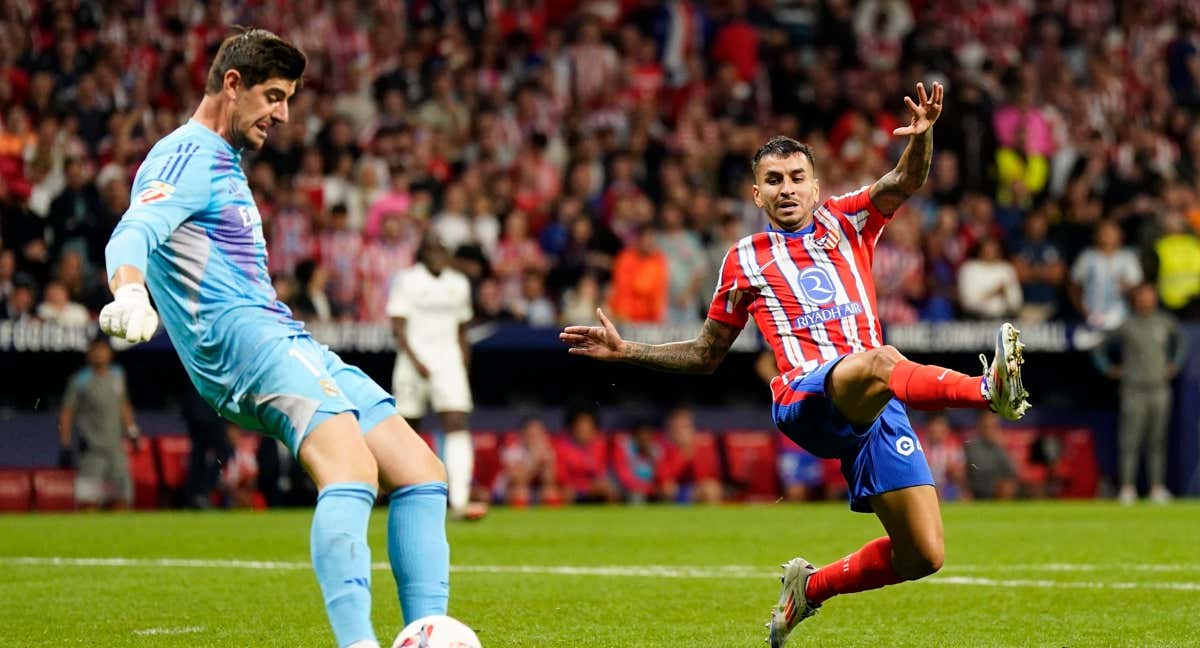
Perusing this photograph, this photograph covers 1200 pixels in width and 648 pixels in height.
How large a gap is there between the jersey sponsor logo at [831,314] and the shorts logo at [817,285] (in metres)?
0.04

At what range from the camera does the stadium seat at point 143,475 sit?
17.4 meters

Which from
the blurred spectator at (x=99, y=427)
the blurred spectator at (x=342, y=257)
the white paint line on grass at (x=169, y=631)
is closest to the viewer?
the white paint line on grass at (x=169, y=631)

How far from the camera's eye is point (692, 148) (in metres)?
19.8

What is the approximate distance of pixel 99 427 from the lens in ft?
53.9

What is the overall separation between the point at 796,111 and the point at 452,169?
175 inches

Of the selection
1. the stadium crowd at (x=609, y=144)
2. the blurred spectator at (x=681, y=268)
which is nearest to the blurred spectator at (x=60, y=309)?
the stadium crowd at (x=609, y=144)

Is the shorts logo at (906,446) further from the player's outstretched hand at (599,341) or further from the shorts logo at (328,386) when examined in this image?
the shorts logo at (328,386)

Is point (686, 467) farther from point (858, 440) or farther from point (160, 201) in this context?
point (160, 201)

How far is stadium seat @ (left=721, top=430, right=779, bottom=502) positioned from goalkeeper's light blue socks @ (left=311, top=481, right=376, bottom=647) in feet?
44.0

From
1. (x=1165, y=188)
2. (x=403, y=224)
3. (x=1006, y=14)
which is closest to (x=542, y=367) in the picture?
(x=403, y=224)

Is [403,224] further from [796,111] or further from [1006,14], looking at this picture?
[1006,14]

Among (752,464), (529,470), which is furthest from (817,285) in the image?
(752,464)

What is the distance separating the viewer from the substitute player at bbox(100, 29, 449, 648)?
203 inches

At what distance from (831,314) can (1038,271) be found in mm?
12621
